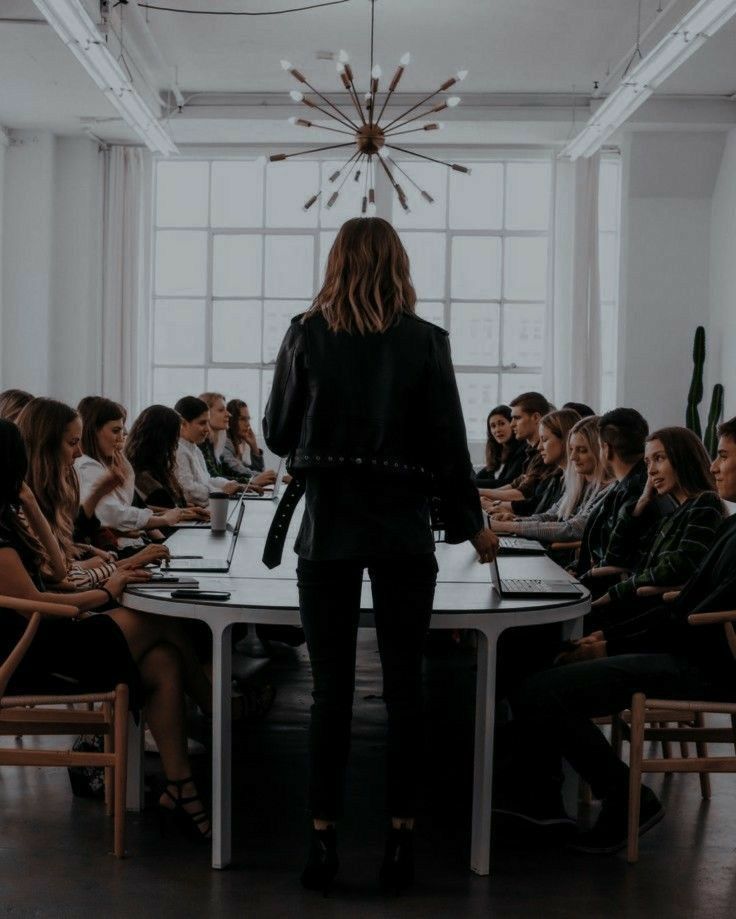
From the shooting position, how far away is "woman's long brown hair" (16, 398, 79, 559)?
3.38 meters

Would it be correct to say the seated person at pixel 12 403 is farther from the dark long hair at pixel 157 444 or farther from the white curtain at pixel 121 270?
the white curtain at pixel 121 270

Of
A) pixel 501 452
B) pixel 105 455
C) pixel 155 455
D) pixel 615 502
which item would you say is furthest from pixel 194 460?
pixel 615 502

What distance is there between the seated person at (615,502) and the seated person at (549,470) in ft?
3.08

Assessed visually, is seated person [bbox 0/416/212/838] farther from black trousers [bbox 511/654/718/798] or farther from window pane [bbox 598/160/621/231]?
window pane [bbox 598/160/621/231]

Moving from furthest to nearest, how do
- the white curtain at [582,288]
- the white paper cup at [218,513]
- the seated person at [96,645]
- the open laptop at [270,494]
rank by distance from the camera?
the white curtain at [582,288] → the open laptop at [270,494] → the white paper cup at [218,513] → the seated person at [96,645]

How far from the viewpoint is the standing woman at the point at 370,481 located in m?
2.49

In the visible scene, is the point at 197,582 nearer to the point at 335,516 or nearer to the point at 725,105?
the point at 335,516

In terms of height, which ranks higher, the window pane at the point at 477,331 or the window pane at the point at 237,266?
the window pane at the point at 237,266

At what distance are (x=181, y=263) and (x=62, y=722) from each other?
7.75m

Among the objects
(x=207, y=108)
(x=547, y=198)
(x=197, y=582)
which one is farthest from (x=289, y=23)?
(x=197, y=582)

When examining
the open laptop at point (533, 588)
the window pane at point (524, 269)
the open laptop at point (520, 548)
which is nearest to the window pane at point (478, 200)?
the window pane at point (524, 269)

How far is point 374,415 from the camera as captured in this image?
2492 mm

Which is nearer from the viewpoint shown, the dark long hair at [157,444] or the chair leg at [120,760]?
the chair leg at [120,760]

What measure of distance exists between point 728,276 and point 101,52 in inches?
209
